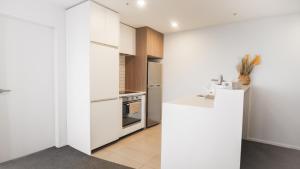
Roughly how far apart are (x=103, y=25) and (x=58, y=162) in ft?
7.43

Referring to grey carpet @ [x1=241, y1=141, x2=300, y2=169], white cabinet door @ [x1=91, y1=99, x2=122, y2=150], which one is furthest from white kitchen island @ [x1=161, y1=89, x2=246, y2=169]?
white cabinet door @ [x1=91, y1=99, x2=122, y2=150]

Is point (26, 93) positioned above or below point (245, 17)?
below

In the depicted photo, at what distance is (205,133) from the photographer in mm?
1727

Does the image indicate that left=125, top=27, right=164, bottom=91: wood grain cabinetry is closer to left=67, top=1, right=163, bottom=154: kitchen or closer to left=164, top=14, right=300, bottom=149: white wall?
left=67, top=1, right=163, bottom=154: kitchen

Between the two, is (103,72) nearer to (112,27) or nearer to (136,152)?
(112,27)

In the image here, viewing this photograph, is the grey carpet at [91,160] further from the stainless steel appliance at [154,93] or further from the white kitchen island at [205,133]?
the stainless steel appliance at [154,93]

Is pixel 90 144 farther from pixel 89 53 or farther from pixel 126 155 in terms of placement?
pixel 89 53

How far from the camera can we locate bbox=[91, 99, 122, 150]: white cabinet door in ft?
8.64

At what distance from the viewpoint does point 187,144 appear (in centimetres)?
184

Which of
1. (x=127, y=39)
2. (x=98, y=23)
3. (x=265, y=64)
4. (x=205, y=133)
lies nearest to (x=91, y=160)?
(x=205, y=133)

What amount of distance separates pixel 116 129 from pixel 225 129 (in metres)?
2.06

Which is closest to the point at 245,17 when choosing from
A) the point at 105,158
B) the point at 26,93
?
the point at 105,158

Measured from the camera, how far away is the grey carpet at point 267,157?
2.38 metres

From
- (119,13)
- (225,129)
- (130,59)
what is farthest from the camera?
(130,59)
